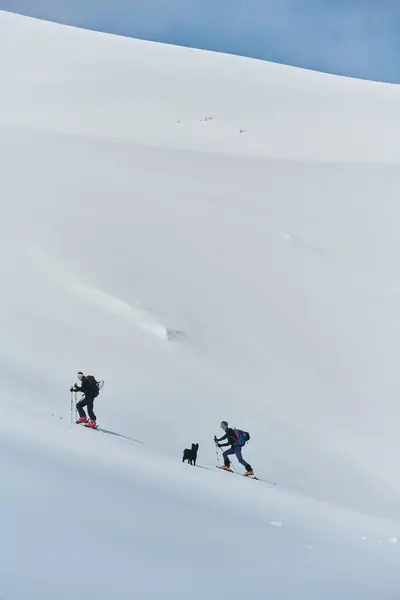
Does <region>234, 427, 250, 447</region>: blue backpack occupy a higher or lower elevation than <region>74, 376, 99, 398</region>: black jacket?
lower

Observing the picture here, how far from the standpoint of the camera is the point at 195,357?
11.5 m

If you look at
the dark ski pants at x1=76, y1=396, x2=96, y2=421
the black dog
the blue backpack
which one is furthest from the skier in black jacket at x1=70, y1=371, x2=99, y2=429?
the blue backpack

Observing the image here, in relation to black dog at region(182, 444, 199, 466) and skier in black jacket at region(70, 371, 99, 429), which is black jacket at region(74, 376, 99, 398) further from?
black dog at region(182, 444, 199, 466)

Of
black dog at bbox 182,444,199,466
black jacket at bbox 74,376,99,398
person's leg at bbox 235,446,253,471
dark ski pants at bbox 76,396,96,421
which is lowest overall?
black dog at bbox 182,444,199,466

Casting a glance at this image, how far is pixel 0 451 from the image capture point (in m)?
6.57

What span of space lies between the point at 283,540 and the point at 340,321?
7.37m

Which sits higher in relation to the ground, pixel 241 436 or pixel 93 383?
pixel 93 383

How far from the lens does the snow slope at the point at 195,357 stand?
Result: 522 cm

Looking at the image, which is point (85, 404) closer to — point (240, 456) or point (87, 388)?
point (87, 388)

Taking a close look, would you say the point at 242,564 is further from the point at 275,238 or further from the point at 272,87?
the point at 272,87

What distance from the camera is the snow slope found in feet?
17.1

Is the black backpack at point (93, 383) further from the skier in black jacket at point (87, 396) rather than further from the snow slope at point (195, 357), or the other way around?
the snow slope at point (195, 357)

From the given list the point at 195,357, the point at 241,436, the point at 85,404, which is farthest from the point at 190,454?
the point at 195,357

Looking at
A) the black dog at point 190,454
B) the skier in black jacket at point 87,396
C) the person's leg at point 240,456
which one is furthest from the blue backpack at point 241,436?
the skier in black jacket at point 87,396
